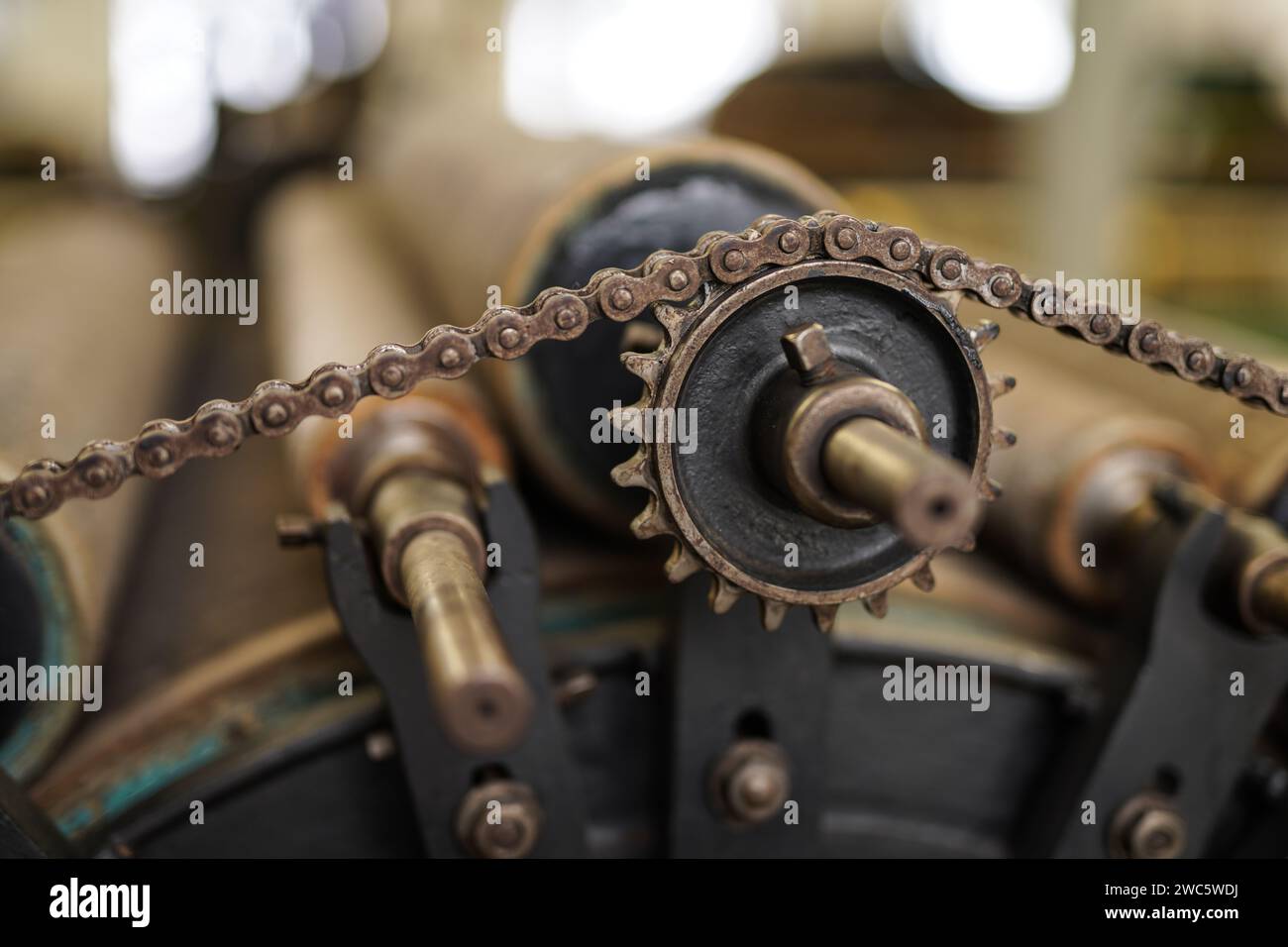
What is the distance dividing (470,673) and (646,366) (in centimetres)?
29

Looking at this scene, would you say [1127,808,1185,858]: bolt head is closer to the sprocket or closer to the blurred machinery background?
the blurred machinery background

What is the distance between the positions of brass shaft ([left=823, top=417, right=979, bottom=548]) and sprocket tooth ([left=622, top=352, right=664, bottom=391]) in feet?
0.47

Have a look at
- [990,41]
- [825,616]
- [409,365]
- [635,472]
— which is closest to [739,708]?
[825,616]

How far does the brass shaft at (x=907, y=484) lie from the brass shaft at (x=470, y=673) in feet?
0.77

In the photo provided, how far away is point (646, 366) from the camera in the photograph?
0.84 meters

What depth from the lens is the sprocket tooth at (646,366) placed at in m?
0.84

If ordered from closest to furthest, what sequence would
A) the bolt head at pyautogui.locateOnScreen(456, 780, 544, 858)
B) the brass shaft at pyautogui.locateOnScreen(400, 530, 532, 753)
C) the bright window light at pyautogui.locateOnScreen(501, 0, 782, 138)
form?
the brass shaft at pyautogui.locateOnScreen(400, 530, 532, 753) → the bolt head at pyautogui.locateOnScreen(456, 780, 544, 858) → the bright window light at pyautogui.locateOnScreen(501, 0, 782, 138)

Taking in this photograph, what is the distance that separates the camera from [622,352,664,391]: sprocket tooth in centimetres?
84

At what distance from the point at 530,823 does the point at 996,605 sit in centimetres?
62

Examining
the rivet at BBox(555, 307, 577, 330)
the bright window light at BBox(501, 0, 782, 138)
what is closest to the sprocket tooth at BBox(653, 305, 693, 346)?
the rivet at BBox(555, 307, 577, 330)

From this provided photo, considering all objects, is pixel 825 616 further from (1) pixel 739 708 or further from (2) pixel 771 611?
(1) pixel 739 708

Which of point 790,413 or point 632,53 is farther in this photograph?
point 632,53

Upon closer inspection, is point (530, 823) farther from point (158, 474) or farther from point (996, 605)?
point (996, 605)
